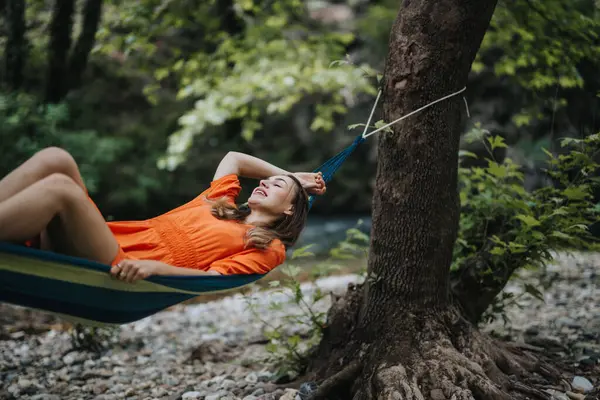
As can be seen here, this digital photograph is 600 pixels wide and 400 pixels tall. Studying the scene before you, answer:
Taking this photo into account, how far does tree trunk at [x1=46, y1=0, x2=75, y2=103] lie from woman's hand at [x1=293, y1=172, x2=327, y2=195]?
449 cm

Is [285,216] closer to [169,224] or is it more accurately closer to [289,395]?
[169,224]

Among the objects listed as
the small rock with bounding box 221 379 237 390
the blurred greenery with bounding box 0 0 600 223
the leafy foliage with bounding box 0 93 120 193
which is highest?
the blurred greenery with bounding box 0 0 600 223

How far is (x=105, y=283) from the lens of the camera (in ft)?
5.51

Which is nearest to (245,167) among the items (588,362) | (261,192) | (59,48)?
(261,192)

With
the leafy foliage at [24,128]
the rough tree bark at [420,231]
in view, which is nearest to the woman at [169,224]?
the rough tree bark at [420,231]

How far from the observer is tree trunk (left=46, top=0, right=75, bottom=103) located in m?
5.57

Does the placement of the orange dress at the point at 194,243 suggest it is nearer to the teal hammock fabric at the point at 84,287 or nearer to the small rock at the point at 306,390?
the teal hammock fabric at the point at 84,287

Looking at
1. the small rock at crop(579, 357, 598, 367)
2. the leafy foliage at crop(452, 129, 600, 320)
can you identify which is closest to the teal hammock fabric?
the leafy foliage at crop(452, 129, 600, 320)

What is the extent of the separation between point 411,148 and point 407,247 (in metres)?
0.38

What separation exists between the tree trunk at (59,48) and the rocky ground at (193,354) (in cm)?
282

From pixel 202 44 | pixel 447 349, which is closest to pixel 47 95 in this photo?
pixel 202 44

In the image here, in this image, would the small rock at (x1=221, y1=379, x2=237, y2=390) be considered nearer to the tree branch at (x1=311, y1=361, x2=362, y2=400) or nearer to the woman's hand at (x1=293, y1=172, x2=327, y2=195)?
the tree branch at (x1=311, y1=361, x2=362, y2=400)

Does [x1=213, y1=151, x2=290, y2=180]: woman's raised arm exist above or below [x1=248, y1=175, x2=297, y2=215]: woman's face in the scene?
above

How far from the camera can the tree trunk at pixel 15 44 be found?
17.2 feet
